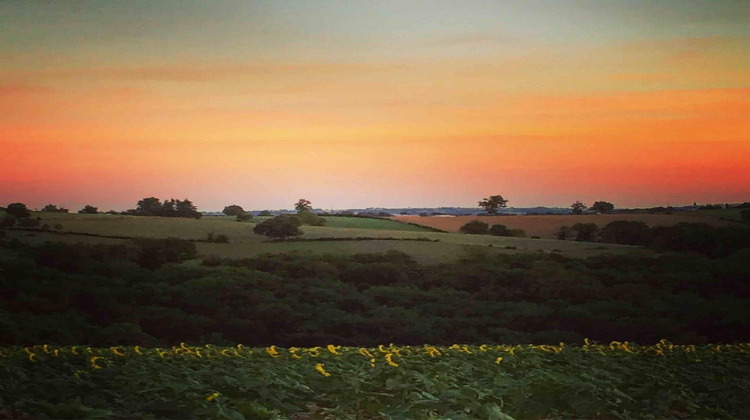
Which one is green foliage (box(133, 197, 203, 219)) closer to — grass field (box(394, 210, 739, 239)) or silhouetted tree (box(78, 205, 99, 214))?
silhouetted tree (box(78, 205, 99, 214))

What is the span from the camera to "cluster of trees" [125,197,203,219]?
24.8 ft

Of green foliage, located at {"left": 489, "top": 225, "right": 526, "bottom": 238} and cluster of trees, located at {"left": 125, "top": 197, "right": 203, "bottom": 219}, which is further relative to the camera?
green foliage, located at {"left": 489, "top": 225, "right": 526, "bottom": 238}

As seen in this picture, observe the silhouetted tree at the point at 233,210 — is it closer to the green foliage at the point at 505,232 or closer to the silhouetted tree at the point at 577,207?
the green foliage at the point at 505,232

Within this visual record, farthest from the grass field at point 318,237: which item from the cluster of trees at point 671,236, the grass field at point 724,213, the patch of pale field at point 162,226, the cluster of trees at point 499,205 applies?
the grass field at point 724,213

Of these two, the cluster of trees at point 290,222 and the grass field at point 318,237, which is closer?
the grass field at point 318,237

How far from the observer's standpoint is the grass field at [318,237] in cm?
735

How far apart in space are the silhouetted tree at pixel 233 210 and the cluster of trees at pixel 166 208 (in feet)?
0.75

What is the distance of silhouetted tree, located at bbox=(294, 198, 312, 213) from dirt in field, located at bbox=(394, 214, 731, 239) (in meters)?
0.81

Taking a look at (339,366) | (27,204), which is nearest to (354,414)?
(339,366)

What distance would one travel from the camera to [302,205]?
7746 mm

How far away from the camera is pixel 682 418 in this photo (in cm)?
546

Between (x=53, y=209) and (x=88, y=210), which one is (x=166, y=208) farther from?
(x=53, y=209)

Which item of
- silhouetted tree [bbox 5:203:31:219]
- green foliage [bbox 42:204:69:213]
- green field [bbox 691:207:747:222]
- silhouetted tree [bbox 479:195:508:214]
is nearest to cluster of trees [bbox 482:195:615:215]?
silhouetted tree [bbox 479:195:508:214]

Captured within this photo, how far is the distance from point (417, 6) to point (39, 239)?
148 inches
